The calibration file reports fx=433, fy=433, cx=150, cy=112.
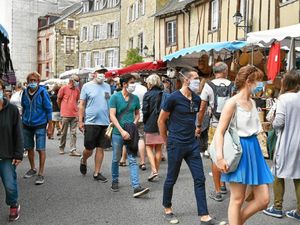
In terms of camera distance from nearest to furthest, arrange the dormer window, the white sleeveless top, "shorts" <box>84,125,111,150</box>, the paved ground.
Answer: the white sleeveless top, the paved ground, "shorts" <box>84,125,111,150</box>, the dormer window

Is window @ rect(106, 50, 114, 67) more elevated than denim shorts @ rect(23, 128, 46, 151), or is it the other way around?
window @ rect(106, 50, 114, 67)

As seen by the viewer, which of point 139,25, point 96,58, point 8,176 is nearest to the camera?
point 8,176

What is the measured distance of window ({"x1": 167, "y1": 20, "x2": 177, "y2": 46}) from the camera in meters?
23.0

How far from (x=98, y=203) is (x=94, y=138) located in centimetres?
155

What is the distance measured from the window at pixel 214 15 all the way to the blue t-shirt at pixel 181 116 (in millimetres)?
14028

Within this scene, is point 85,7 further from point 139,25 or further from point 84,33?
point 139,25

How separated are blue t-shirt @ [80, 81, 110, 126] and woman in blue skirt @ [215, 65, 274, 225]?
3499 millimetres

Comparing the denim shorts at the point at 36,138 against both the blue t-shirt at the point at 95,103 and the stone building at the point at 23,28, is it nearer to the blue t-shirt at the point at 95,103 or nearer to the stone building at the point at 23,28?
the blue t-shirt at the point at 95,103

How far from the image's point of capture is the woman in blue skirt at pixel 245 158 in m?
3.80

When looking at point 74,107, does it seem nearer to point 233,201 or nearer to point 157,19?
point 233,201

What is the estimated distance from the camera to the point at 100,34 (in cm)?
3931

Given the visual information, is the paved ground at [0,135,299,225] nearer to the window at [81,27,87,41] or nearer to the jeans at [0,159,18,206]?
the jeans at [0,159,18,206]

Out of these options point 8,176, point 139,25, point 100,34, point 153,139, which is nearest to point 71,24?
point 100,34

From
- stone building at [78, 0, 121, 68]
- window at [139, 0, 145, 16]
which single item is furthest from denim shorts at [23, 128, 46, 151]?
stone building at [78, 0, 121, 68]
